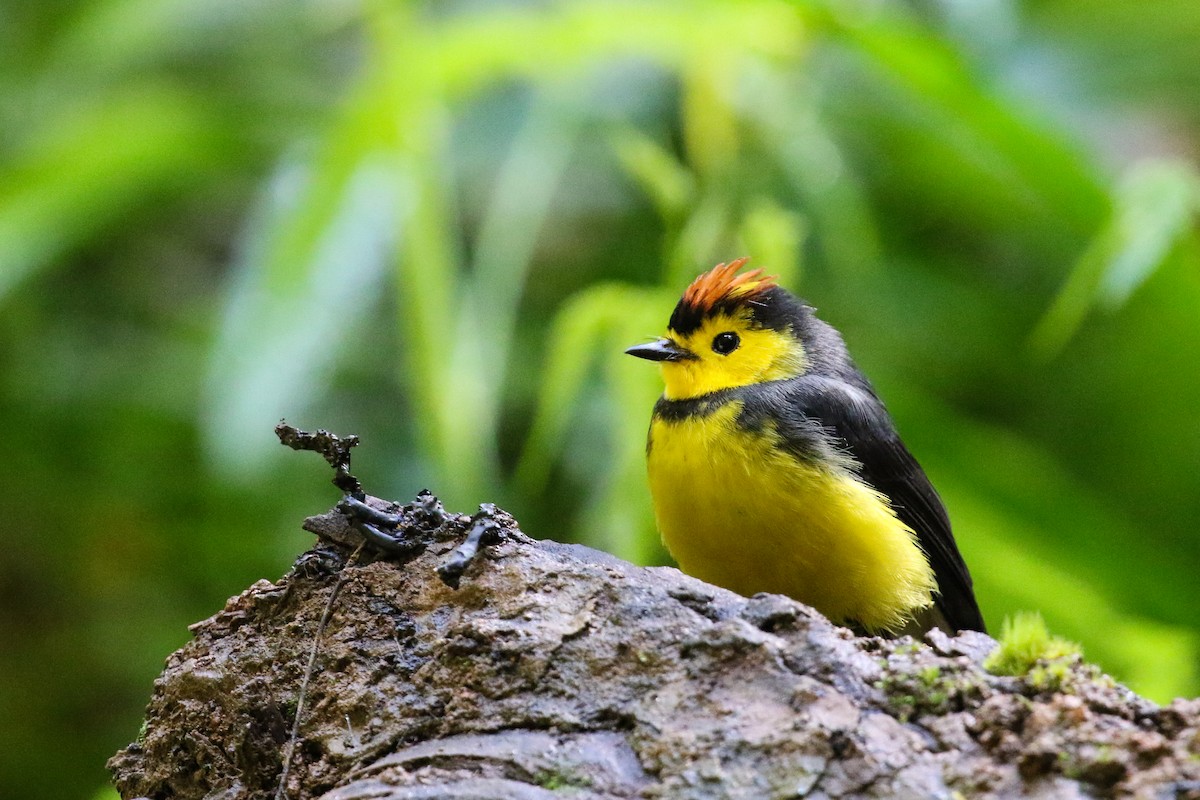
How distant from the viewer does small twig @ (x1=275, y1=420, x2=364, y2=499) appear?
5.41 feet

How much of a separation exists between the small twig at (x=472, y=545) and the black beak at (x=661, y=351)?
971 millimetres

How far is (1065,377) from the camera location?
4.79m

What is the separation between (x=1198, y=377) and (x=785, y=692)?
3171 millimetres

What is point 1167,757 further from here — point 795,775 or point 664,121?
point 664,121

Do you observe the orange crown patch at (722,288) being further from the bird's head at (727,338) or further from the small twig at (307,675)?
the small twig at (307,675)

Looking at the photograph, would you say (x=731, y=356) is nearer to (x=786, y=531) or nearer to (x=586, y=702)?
(x=786, y=531)

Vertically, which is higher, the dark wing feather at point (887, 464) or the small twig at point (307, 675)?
the dark wing feather at point (887, 464)

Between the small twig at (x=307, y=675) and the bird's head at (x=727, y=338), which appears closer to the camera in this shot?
the small twig at (x=307, y=675)

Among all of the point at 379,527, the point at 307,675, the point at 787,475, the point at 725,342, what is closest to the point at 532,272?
the point at 725,342

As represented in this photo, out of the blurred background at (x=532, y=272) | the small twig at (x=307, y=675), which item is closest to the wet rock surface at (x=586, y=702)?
the small twig at (x=307, y=675)

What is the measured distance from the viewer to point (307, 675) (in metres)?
1.67

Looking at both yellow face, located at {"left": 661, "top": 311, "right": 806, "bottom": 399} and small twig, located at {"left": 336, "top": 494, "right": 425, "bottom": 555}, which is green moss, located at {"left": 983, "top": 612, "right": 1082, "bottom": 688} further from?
yellow face, located at {"left": 661, "top": 311, "right": 806, "bottom": 399}

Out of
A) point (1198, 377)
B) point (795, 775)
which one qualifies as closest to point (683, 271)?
point (1198, 377)

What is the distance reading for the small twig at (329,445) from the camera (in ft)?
5.41
